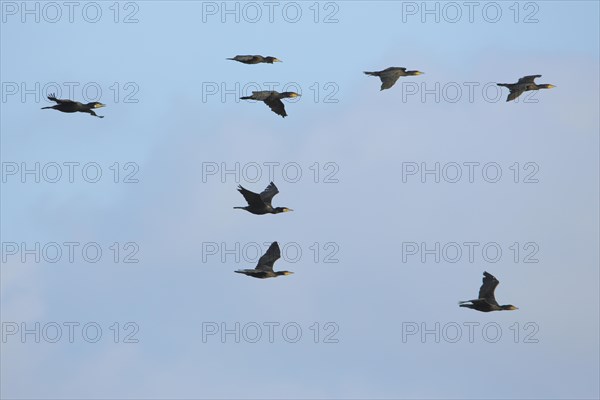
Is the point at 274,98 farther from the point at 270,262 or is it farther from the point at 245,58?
the point at 270,262

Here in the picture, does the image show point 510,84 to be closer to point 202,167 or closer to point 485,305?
point 485,305

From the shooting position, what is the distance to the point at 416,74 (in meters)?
54.7

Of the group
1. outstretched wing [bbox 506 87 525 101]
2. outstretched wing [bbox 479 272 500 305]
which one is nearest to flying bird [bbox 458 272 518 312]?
outstretched wing [bbox 479 272 500 305]

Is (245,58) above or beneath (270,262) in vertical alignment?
above

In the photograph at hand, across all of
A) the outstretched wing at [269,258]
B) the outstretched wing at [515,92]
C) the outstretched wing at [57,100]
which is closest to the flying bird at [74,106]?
the outstretched wing at [57,100]

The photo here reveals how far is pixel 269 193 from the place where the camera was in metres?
54.5

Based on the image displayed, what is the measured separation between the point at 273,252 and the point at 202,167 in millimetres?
9263

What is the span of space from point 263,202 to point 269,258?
8.45ft

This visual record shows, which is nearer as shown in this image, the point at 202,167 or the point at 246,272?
the point at 246,272

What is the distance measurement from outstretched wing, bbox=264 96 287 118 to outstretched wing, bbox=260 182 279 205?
3044mm

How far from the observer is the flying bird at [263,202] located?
2068 inches

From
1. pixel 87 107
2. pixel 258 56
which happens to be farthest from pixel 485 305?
pixel 87 107

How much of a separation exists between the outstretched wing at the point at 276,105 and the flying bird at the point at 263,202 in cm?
310

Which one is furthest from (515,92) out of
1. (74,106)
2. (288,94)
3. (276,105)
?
(74,106)
